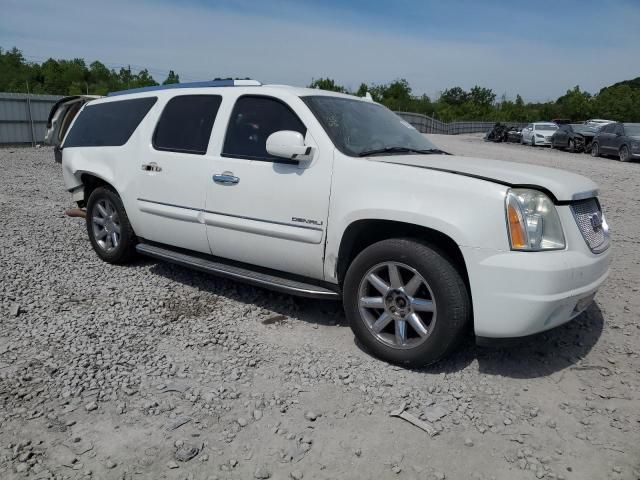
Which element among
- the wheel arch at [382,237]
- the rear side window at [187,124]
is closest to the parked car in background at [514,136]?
the rear side window at [187,124]

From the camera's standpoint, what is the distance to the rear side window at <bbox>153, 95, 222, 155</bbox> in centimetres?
465

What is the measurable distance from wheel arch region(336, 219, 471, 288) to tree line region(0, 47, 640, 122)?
30037 mm

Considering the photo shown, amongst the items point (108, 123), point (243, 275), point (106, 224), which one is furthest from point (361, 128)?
point (106, 224)

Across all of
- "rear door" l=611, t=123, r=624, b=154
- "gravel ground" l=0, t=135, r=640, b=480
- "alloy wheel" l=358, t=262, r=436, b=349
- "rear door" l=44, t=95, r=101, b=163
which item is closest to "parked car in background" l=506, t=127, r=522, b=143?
"rear door" l=611, t=123, r=624, b=154

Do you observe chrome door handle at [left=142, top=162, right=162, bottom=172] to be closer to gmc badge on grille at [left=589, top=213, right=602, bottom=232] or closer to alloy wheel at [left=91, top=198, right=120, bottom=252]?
alloy wheel at [left=91, top=198, right=120, bottom=252]

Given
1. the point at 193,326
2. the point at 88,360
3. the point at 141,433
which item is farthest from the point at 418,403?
the point at 88,360

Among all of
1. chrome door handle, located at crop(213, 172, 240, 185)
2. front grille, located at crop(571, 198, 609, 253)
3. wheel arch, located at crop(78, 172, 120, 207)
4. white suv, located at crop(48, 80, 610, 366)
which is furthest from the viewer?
wheel arch, located at crop(78, 172, 120, 207)

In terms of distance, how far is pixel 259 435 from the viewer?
2932mm

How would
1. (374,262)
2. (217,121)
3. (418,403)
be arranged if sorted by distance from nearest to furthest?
(418,403) < (374,262) < (217,121)

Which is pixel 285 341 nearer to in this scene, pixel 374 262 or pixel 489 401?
pixel 374 262

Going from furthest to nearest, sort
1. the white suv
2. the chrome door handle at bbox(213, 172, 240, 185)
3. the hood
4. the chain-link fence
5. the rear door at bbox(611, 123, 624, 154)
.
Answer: the chain-link fence
the rear door at bbox(611, 123, 624, 154)
the chrome door handle at bbox(213, 172, 240, 185)
the hood
the white suv

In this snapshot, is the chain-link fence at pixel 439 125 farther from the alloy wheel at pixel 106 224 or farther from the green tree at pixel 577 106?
the alloy wheel at pixel 106 224

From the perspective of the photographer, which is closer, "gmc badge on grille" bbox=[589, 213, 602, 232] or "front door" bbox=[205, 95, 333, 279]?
"gmc badge on grille" bbox=[589, 213, 602, 232]

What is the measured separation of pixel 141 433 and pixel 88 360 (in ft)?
3.19
